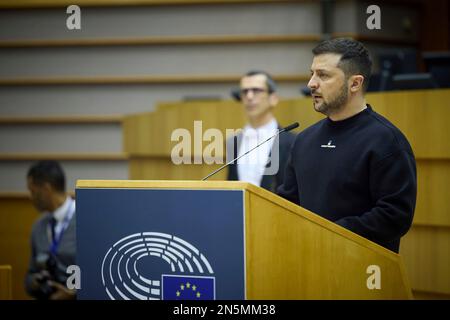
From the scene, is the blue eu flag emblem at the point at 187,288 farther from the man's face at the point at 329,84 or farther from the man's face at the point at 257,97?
the man's face at the point at 257,97

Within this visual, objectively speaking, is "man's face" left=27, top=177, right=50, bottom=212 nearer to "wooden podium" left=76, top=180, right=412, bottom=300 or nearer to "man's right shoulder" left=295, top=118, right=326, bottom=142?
"man's right shoulder" left=295, top=118, right=326, bottom=142

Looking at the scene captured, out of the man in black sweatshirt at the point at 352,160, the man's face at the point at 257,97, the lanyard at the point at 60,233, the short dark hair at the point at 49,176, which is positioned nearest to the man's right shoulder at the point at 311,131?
the man in black sweatshirt at the point at 352,160

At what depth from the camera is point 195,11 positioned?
544 centimetres

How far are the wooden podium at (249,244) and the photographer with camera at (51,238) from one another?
1563 mm

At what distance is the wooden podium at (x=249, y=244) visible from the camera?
Answer: 179 centimetres

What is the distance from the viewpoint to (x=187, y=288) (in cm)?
184

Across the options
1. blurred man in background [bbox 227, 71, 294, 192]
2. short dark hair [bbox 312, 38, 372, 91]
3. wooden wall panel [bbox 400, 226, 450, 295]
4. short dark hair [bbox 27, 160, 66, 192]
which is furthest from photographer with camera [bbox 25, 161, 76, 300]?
short dark hair [bbox 312, 38, 372, 91]

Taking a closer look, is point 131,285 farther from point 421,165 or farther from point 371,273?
point 421,165

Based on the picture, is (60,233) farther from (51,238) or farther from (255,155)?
(255,155)

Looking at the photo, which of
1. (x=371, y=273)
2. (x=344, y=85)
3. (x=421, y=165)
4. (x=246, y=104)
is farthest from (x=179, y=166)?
(x=371, y=273)

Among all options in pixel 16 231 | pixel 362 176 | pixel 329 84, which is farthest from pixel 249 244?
pixel 16 231

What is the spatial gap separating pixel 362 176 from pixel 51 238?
1.96 metres

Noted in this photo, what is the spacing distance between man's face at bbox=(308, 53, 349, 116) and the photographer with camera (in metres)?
1.66

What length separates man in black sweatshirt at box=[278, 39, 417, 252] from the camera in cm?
205
